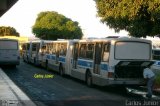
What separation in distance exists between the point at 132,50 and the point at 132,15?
4.35 metres

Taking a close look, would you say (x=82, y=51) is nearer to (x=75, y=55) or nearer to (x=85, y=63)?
(x=85, y=63)

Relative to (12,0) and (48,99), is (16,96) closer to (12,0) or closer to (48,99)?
(48,99)

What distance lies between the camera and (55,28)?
107 meters

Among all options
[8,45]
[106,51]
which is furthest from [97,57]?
[8,45]

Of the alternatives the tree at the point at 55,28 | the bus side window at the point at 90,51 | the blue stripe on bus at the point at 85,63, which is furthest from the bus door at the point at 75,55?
the tree at the point at 55,28

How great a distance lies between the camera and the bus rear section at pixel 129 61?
736 inches

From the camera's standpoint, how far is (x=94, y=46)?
70.5 ft

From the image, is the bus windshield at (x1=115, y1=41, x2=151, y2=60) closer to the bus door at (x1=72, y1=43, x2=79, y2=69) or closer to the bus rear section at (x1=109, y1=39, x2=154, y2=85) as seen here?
the bus rear section at (x1=109, y1=39, x2=154, y2=85)

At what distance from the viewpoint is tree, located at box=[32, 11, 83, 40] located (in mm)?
106812

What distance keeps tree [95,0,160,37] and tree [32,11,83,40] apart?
263ft

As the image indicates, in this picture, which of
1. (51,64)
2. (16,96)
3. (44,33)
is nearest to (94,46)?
(16,96)

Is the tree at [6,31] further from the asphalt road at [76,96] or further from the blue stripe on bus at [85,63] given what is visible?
the asphalt road at [76,96]

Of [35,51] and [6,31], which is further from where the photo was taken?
[6,31]

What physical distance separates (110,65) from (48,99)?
3.88 m
